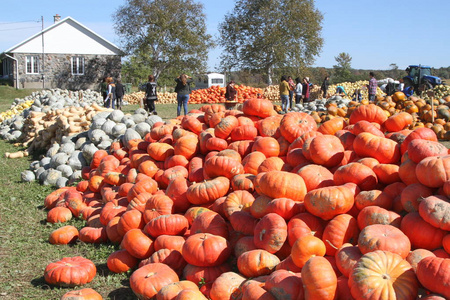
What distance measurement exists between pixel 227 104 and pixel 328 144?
775cm

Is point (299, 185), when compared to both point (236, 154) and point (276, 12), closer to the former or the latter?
point (236, 154)

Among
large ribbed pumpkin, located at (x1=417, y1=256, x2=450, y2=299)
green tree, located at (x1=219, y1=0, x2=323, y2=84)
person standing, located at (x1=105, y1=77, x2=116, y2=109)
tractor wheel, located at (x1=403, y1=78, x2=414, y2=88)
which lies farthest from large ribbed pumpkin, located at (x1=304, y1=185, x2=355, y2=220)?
green tree, located at (x1=219, y1=0, x2=323, y2=84)

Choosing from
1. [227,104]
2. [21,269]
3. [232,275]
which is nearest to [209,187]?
[232,275]

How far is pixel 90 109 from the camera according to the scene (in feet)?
41.4

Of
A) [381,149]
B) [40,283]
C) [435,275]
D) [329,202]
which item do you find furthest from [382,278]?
[40,283]

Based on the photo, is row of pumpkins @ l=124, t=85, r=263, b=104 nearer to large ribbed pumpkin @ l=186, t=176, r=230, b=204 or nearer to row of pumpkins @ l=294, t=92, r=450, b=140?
row of pumpkins @ l=294, t=92, r=450, b=140

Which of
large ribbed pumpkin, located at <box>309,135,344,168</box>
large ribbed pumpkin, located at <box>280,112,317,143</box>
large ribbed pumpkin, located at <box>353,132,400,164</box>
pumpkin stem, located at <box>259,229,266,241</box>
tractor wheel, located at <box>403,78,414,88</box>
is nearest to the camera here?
pumpkin stem, located at <box>259,229,266,241</box>

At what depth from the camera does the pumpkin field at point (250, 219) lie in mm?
3207

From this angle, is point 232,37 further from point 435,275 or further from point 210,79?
point 435,275

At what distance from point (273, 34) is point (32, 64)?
918 inches

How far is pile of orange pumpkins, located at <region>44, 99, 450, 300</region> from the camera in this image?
3148 millimetres

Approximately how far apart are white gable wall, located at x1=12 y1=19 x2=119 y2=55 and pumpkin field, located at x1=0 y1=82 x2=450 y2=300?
37066mm

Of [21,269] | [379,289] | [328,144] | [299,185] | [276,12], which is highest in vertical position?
[276,12]

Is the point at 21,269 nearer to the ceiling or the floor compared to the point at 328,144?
nearer to the floor
